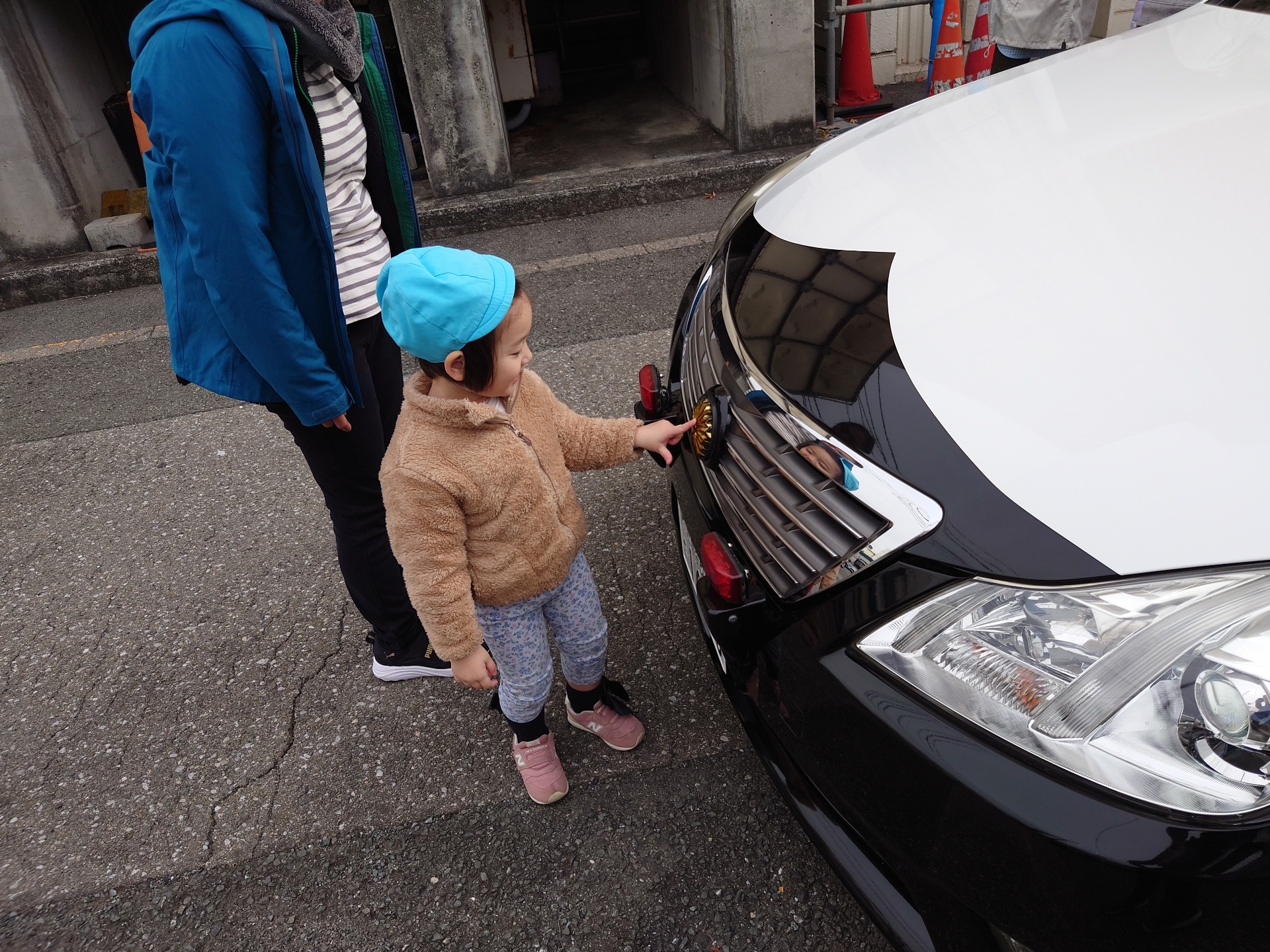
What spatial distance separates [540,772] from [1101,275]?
1.46 metres

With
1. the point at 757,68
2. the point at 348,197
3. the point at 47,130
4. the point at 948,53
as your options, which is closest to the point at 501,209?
the point at 757,68

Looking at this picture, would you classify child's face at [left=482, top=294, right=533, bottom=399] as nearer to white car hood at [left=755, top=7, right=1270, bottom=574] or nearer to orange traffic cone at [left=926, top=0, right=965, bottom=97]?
white car hood at [left=755, top=7, right=1270, bottom=574]

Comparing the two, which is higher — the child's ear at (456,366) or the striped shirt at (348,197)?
the striped shirt at (348,197)

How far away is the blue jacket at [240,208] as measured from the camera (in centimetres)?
146

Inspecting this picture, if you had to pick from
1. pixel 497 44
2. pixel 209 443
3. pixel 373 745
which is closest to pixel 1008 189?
pixel 373 745

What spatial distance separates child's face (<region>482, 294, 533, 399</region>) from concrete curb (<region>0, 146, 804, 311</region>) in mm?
3969

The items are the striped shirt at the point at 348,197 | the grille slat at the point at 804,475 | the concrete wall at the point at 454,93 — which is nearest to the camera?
the grille slat at the point at 804,475

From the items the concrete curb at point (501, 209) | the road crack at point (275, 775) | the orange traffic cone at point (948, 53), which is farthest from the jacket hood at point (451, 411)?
the orange traffic cone at point (948, 53)

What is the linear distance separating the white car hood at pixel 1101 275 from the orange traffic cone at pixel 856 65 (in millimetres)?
4454

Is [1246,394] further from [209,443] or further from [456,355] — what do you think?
[209,443]

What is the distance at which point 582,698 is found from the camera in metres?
2.02

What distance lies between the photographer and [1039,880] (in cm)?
108

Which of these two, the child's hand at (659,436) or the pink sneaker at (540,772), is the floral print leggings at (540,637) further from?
the child's hand at (659,436)

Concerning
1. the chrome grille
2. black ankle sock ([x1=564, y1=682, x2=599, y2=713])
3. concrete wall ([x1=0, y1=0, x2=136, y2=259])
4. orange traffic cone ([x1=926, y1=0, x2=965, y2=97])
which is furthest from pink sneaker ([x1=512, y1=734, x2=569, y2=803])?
concrete wall ([x1=0, y1=0, x2=136, y2=259])
